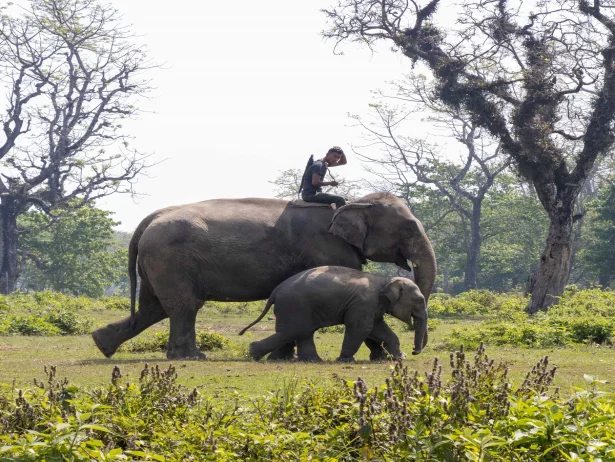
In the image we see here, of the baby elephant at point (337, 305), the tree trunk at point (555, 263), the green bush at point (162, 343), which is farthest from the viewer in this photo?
the tree trunk at point (555, 263)

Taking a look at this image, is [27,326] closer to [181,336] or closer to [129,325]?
[129,325]

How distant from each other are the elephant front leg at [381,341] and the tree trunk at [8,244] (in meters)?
41.7

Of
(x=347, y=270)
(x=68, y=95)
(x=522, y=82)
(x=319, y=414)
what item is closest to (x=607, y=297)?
(x=522, y=82)

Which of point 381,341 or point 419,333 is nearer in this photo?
point 381,341

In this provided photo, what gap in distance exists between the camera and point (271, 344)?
1338 cm

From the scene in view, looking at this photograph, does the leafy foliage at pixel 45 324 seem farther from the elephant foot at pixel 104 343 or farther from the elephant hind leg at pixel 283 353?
the elephant hind leg at pixel 283 353

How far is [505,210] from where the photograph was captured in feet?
221

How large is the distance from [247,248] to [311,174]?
1.58 meters

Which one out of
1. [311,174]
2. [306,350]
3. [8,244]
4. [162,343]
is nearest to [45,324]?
[162,343]

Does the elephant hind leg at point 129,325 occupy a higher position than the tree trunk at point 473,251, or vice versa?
the tree trunk at point 473,251

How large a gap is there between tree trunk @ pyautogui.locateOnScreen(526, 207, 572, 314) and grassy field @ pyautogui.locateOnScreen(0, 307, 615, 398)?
10377mm

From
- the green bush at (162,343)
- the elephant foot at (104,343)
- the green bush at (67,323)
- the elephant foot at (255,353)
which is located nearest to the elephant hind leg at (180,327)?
the elephant foot at (255,353)

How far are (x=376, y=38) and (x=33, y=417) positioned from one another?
27595 millimetres

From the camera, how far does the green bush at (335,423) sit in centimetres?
545
